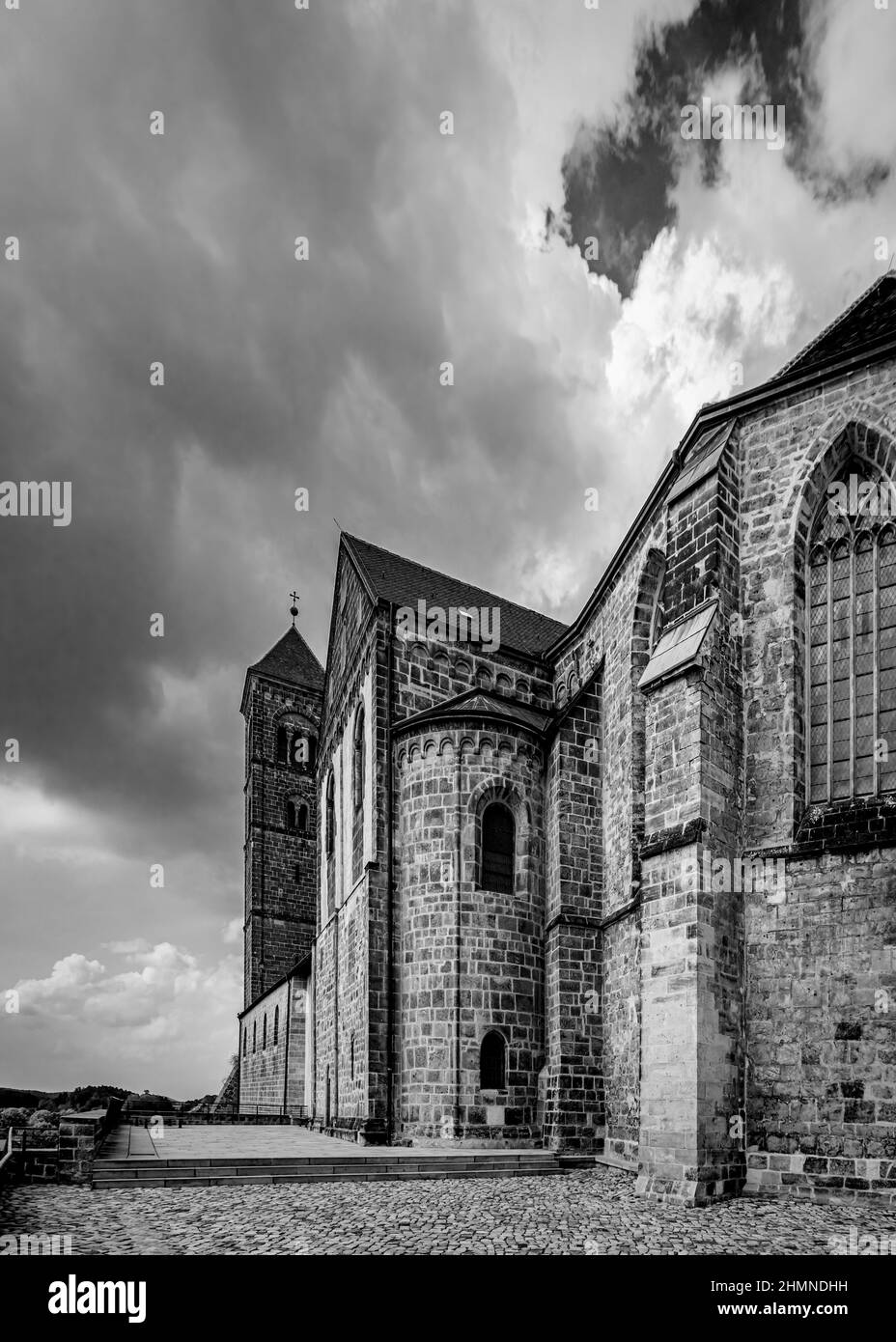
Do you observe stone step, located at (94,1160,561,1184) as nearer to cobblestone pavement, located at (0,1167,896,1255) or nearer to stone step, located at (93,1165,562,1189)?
stone step, located at (93,1165,562,1189)

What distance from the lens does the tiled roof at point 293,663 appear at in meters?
43.3

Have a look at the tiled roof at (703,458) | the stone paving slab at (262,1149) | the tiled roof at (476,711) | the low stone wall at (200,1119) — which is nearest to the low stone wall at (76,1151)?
the stone paving slab at (262,1149)

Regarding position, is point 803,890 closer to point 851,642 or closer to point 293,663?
point 851,642

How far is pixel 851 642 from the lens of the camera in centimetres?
1200

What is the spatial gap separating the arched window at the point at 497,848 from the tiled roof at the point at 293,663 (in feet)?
86.6

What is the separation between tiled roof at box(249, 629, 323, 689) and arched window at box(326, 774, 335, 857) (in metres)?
17.8

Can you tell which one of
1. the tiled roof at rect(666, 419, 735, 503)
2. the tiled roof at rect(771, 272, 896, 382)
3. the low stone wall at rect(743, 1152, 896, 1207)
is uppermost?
the tiled roof at rect(771, 272, 896, 382)

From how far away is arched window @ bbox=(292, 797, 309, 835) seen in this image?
40906mm

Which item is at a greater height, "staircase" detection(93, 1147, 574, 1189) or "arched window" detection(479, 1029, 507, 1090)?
"arched window" detection(479, 1029, 507, 1090)

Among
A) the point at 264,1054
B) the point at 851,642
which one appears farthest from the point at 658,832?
the point at 264,1054

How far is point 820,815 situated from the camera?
38.2ft

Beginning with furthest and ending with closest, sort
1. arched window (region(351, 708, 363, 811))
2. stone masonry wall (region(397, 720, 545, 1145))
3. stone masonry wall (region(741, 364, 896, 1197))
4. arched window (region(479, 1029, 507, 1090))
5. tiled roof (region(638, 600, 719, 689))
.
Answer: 1. arched window (region(351, 708, 363, 811))
2. arched window (region(479, 1029, 507, 1090))
3. stone masonry wall (region(397, 720, 545, 1145))
4. tiled roof (region(638, 600, 719, 689))
5. stone masonry wall (region(741, 364, 896, 1197))

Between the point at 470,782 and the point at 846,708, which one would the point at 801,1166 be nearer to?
the point at 846,708

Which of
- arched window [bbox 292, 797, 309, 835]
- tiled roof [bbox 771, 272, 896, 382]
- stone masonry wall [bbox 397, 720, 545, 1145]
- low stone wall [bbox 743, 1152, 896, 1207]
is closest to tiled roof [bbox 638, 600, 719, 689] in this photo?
tiled roof [bbox 771, 272, 896, 382]
